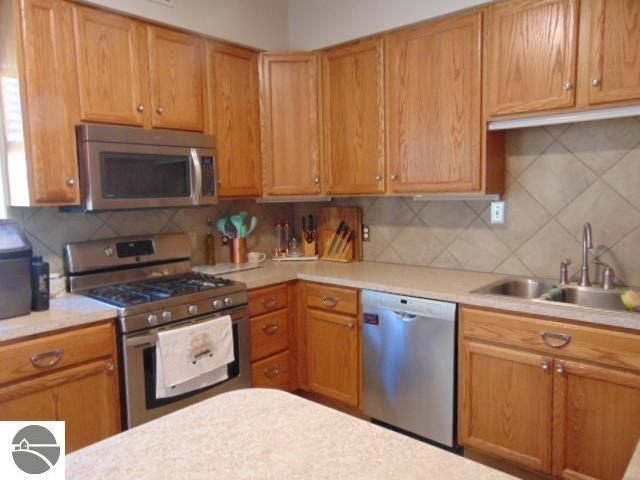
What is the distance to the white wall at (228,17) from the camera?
234 cm

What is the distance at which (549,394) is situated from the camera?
1.90 metres

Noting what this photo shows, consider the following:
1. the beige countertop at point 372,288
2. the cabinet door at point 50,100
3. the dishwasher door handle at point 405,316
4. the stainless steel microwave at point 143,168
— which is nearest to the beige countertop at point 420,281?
the beige countertop at point 372,288

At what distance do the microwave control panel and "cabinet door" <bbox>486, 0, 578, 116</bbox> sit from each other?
148 centimetres

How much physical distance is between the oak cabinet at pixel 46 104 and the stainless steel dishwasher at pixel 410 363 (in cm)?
157

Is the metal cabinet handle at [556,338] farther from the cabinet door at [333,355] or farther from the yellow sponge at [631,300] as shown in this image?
the cabinet door at [333,355]

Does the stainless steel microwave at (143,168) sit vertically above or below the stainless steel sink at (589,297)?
above

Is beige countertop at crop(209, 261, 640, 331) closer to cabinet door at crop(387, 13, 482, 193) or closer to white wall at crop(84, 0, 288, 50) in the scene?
cabinet door at crop(387, 13, 482, 193)

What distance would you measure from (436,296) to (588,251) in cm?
75

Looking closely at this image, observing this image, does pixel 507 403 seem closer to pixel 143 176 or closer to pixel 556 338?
pixel 556 338

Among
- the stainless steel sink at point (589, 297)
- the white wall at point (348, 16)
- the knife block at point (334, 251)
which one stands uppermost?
the white wall at point (348, 16)

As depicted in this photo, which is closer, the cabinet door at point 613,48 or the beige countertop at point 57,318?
the beige countertop at point 57,318

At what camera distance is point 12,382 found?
174cm

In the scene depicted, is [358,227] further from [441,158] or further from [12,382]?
[12,382]

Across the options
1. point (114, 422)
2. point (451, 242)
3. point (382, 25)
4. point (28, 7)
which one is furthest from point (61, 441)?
point (382, 25)
